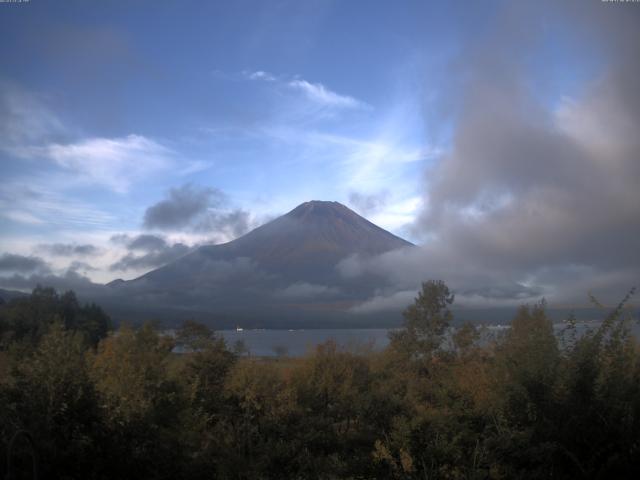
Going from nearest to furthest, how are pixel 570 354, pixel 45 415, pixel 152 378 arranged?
1. pixel 45 415
2. pixel 570 354
3. pixel 152 378

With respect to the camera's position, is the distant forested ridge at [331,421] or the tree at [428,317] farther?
the tree at [428,317]

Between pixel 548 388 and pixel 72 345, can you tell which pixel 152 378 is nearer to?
pixel 72 345

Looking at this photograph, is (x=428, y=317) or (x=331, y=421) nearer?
(x=331, y=421)

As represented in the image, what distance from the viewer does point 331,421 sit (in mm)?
10141

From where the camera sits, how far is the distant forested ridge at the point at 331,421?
6.66 metres

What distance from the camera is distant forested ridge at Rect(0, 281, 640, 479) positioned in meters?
6.66

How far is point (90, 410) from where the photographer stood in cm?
691

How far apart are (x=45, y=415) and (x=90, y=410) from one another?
24.1 inches

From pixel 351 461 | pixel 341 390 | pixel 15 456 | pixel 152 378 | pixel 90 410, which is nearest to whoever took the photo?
pixel 15 456

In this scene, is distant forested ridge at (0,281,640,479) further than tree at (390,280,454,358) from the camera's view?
No

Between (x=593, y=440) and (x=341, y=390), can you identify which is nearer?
(x=593, y=440)

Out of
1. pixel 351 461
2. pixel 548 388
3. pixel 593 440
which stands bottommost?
pixel 351 461

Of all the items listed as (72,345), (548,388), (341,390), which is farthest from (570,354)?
(72,345)

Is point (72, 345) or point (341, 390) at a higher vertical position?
point (72, 345)
